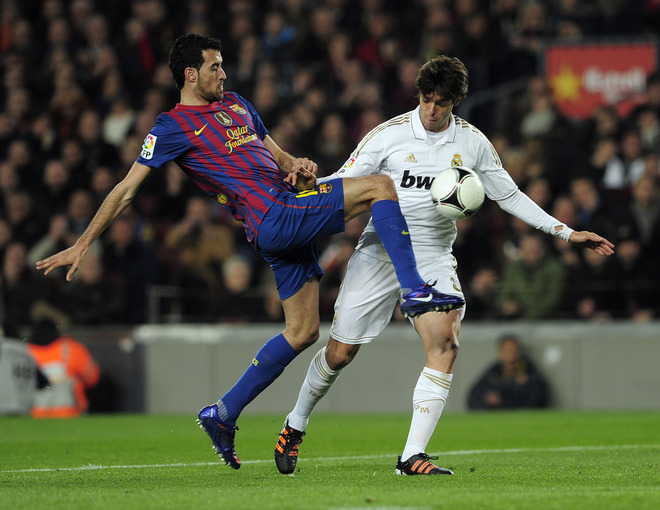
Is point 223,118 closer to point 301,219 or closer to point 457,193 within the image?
point 301,219

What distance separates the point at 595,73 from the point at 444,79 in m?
9.24

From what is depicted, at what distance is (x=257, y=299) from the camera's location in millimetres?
13750

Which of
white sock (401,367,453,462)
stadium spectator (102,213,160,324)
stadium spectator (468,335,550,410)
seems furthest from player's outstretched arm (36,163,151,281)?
stadium spectator (468,335,550,410)

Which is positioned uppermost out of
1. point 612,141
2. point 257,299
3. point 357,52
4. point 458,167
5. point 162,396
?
point 357,52

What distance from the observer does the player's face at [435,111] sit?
6645 mm

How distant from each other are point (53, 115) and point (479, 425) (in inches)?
350

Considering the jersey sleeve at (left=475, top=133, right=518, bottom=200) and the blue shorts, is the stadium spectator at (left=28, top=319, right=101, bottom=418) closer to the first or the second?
the blue shorts

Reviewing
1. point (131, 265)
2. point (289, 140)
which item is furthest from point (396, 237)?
point (289, 140)

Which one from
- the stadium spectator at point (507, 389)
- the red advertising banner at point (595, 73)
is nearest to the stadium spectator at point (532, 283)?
the stadium spectator at point (507, 389)

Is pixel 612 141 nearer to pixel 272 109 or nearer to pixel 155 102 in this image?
pixel 272 109

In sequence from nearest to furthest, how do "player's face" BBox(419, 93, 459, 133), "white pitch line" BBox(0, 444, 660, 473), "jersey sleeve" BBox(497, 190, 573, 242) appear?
"player's face" BBox(419, 93, 459, 133), "jersey sleeve" BBox(497, 190, 573, 242), "white pitch line" BBox(0, 444, 660, 473)

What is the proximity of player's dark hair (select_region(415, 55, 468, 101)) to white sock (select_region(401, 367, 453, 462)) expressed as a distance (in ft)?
5.31

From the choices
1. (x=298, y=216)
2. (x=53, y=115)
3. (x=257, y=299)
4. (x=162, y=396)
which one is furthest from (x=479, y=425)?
(x=53, y=115)

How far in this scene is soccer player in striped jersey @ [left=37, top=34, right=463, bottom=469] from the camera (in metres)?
6.43
